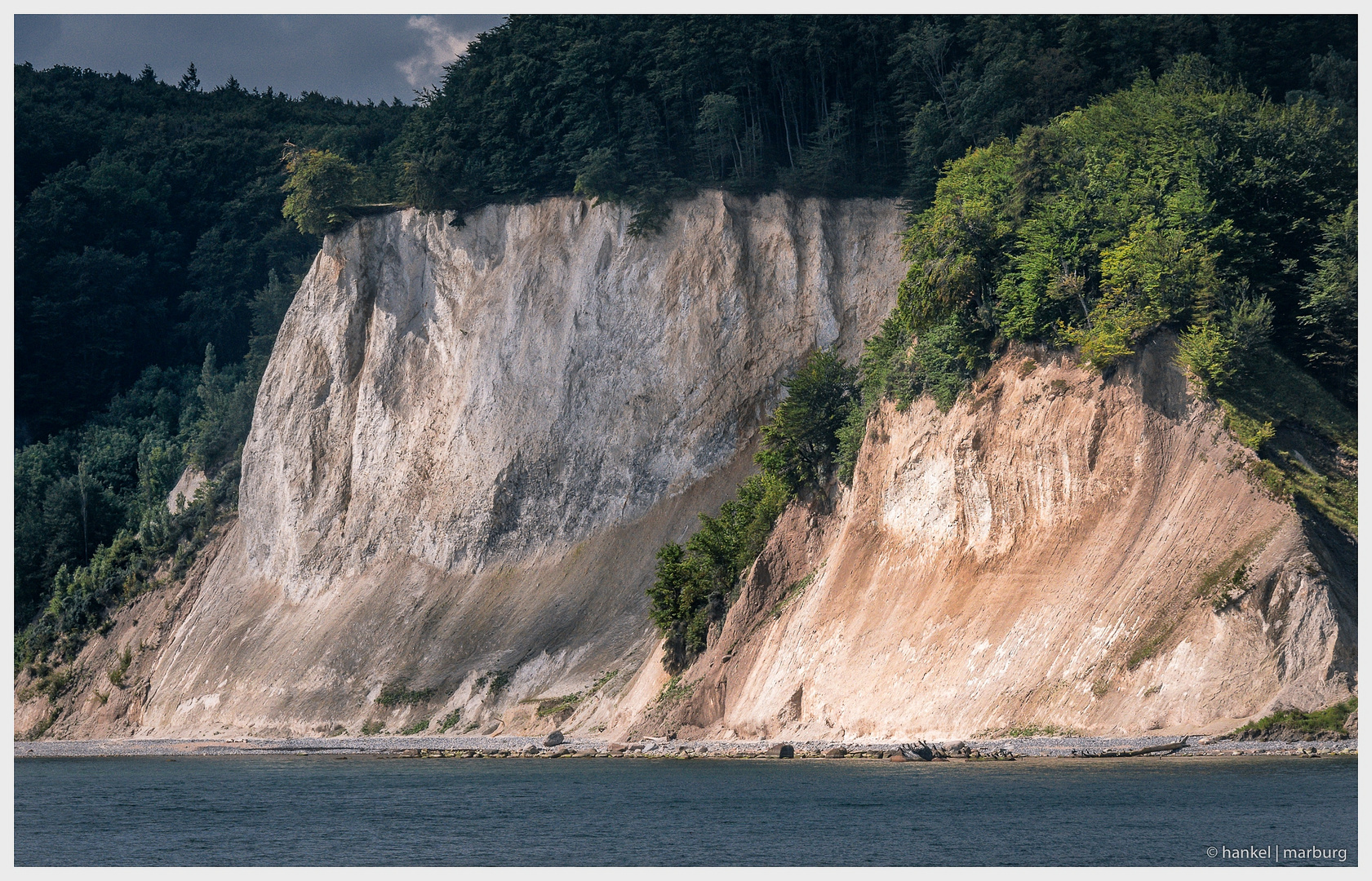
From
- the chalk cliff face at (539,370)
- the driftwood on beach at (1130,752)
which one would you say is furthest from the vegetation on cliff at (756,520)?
the driftwood on beach at (1130,752)

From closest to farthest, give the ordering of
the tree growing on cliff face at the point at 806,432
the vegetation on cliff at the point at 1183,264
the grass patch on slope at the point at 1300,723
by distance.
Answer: the grass patch on slope at the point at 1300,723, the vegetation on cliff at the point at 1183,264, the tree growing on cliff face at the point at 806,432

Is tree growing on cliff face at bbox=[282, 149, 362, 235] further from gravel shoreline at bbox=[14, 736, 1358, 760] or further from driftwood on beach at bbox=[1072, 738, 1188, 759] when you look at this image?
driftwood on beach at bbox=[1072, 738, 1188, 759]

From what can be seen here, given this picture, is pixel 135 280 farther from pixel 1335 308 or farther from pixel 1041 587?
pixel 1335 308

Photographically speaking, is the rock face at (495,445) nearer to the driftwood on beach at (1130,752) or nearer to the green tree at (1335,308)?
the green tree at (1335,308)

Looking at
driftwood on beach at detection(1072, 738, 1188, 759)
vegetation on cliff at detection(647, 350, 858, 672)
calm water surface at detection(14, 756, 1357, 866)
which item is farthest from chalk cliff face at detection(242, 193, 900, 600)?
driftwood on beach at detection(1072, 738, 1188, 759)

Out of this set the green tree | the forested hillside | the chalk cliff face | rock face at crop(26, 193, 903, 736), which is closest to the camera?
the green tree

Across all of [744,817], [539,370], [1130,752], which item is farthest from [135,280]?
[1130,752]
